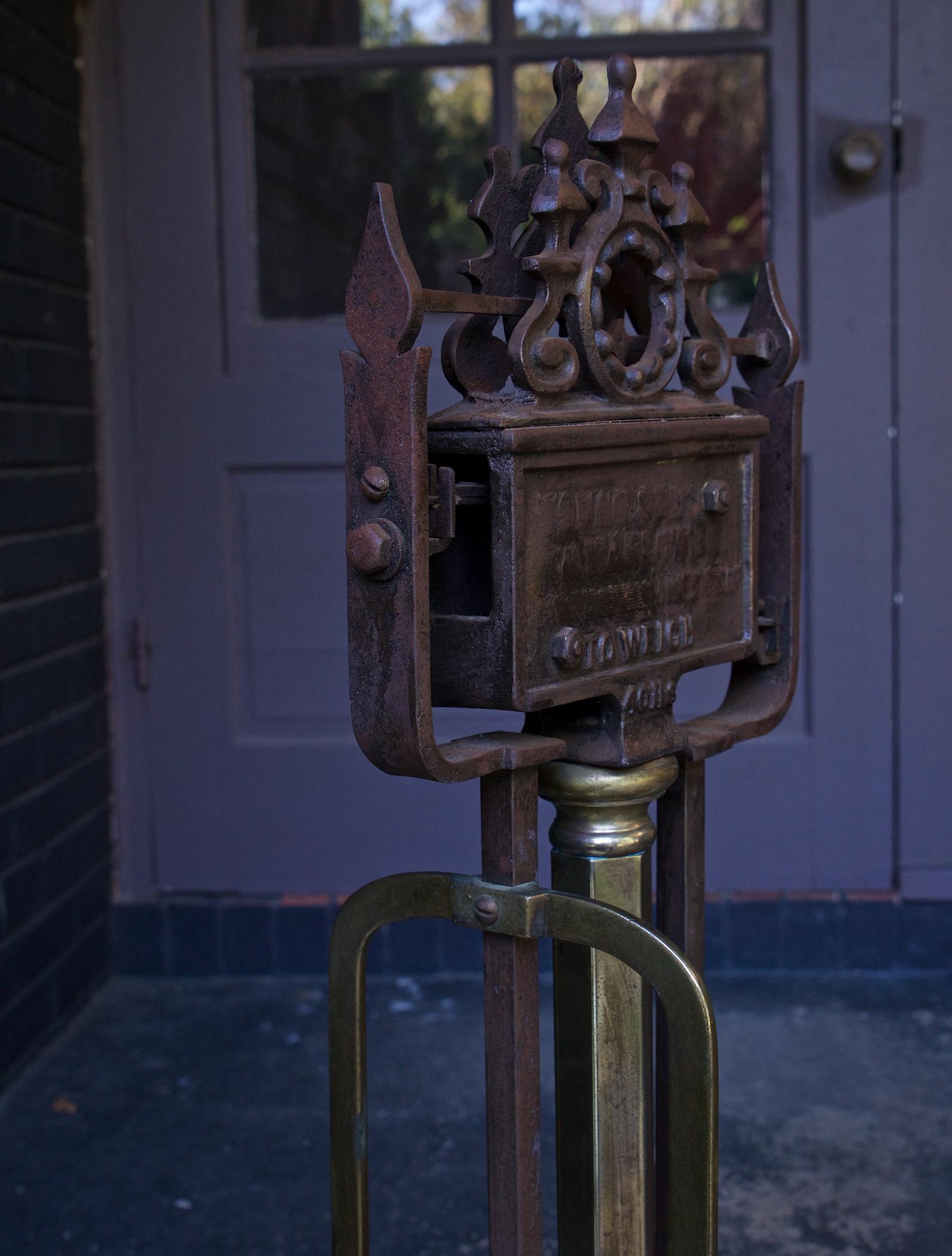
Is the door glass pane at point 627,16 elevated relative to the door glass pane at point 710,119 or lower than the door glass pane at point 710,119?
elevated

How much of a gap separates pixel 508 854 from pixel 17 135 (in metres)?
1.76

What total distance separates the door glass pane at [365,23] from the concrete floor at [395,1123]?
180 centimetres

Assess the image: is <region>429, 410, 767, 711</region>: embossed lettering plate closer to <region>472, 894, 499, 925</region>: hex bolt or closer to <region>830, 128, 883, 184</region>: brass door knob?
<region>472, 894, 499, 925</region>: hex bolt

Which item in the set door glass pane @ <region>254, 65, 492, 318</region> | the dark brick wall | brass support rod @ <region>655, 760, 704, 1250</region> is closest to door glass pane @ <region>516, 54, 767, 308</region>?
door glass pane @ <region>254, 65, 492, 318</region>

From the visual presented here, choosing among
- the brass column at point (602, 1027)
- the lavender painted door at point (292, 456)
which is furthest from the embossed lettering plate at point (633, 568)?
the lavender painted door at point (292, 456)

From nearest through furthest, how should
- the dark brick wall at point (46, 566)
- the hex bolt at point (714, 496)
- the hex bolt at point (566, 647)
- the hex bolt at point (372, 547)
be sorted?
the hex bolt at point (372, 547) < the hex bolt at point (566, 647) < the hex bolt at point (714, 496) < the dark brick wall at point (46, 566)

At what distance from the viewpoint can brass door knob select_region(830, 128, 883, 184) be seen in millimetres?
2502

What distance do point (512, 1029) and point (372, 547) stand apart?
0.40 meters

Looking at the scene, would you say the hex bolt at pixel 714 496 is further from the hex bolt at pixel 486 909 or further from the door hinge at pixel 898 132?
the door hinge at pixel 898 132

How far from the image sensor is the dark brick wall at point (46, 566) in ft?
7.46

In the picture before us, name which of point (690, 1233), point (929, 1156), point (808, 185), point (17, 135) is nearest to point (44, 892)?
point (17, 135)

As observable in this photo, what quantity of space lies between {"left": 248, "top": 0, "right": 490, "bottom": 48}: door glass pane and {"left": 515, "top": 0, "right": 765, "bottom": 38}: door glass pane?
3.7 inches

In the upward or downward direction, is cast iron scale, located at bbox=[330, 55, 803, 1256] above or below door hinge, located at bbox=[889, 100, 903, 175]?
below

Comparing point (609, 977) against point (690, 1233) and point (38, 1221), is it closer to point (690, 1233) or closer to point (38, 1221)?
point (690, 1233)
